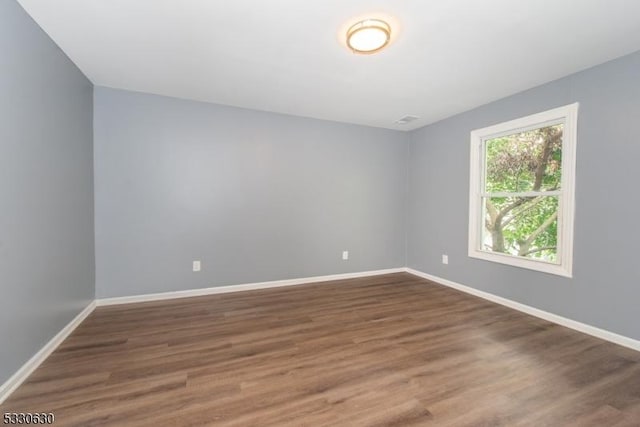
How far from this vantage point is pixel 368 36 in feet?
6.22

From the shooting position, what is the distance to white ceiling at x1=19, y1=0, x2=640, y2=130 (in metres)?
1.72

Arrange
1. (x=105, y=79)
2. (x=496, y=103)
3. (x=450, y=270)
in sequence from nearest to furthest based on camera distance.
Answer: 1. (x=105, y=79)
2. (x=496, y=103)
3. (x=450, y=270)

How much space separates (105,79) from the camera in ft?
8.92

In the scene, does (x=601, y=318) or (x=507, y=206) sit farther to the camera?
(x=507, y=206)

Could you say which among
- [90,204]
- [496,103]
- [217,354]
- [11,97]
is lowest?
[217,354]

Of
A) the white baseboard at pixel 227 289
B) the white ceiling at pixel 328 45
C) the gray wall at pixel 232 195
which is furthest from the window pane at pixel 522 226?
the white baseboard at pixel 227 289

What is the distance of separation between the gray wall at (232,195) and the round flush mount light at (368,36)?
1.88 meters

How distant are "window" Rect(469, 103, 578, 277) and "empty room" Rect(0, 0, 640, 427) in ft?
0.08

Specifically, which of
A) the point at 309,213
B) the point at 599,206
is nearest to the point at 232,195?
the point at 309,213

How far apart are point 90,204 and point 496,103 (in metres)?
4.71

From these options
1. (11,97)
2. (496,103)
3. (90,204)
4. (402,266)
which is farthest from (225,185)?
(496,103)

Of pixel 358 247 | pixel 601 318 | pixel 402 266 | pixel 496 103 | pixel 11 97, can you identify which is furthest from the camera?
pixel 402 266

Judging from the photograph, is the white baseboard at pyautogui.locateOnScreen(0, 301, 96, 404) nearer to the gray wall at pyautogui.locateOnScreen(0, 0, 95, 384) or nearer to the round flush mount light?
the gray wall at pyautogui.locateOnScreen(0, 0, 95, 384)

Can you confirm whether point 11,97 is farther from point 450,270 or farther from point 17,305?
point 450,270
